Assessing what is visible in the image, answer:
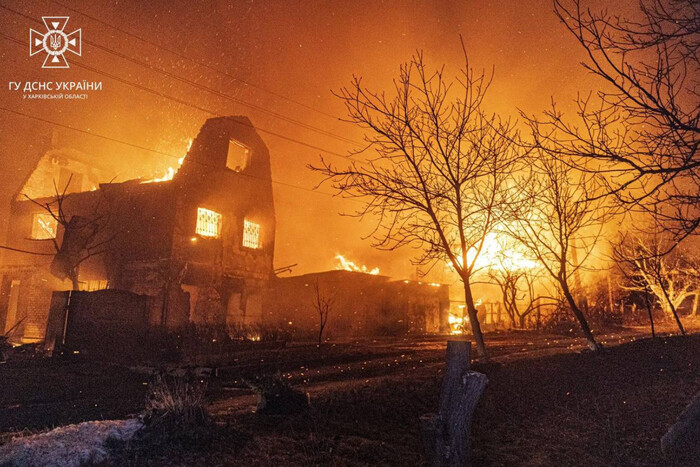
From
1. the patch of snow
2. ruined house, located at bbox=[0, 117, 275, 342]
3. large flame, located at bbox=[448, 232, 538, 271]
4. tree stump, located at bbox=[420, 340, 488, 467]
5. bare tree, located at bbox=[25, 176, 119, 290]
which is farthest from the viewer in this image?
bare tree, located at bbox=[25, 176, 119, 290]

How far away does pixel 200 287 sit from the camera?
22000 mm

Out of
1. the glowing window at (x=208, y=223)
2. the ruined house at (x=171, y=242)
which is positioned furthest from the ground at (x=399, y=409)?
the glowing window at (x=208, y=223)

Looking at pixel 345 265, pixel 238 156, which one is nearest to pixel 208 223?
pixel 238 156

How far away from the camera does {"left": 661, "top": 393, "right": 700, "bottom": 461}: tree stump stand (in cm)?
580

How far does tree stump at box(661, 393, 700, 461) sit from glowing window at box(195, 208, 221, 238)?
831 inches

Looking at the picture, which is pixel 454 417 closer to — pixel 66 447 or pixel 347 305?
pixel 66 447

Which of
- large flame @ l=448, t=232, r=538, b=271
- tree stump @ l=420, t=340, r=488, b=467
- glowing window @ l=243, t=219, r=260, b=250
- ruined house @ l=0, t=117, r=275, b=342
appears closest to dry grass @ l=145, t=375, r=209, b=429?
tree stump @ l=420, t=340, r=488, b=467

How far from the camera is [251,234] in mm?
26188

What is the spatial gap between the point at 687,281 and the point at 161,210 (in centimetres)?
3980

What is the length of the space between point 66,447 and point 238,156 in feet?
83.9

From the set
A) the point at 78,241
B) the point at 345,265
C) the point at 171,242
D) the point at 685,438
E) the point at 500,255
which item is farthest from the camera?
the point at 345,265

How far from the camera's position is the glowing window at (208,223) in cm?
2314

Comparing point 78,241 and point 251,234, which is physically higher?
point 251,234

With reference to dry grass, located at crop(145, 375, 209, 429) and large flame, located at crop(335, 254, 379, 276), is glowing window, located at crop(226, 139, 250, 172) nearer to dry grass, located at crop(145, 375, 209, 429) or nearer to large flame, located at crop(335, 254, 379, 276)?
dry grass, located at crop(145, 375, 209, 429)
